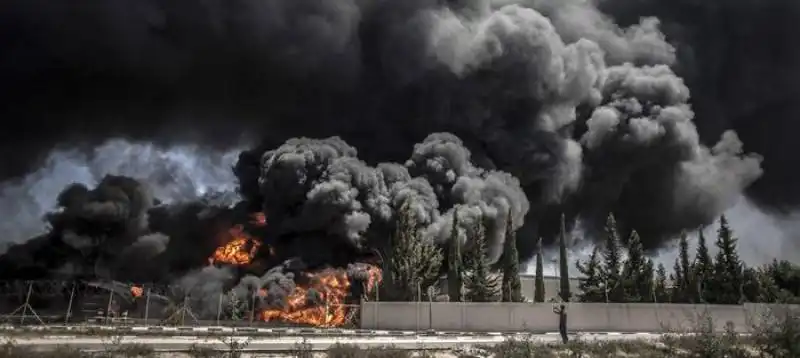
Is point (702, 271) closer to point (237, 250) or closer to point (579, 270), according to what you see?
point (579, 270)

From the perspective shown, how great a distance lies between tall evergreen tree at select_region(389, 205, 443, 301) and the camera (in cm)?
6727

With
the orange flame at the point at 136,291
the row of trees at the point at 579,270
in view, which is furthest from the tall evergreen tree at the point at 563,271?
the orange flame at the point at 136,291

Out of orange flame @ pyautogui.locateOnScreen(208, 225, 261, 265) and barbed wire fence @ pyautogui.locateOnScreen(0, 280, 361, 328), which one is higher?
orange flame @ pyautogui.locateOnScreen(208, 225, 261, 265)

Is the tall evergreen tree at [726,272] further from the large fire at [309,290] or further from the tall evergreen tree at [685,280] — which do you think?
the large fire at [309,290]

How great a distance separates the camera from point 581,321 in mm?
49781

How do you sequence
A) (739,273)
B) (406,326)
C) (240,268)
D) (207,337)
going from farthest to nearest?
1. (240,268)
2. (739,273)
3. (406,326)
4. (207,337)

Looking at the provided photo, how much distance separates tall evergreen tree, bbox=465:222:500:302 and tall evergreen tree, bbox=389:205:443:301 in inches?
161

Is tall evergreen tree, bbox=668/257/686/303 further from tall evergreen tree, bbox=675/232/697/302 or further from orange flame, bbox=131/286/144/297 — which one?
orange flame, bbox=131/286/144/297

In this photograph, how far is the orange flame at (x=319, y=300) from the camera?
69625 millimetres

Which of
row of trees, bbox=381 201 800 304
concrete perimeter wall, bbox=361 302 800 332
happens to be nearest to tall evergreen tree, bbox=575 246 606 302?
row of trees, bbox=381 201 800 304

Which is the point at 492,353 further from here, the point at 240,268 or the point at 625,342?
the point at 240,268

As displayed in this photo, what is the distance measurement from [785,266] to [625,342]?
232ft

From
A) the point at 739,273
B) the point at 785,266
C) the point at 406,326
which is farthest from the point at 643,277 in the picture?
the point at 406,326

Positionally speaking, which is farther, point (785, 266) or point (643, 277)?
point (785, 266)
